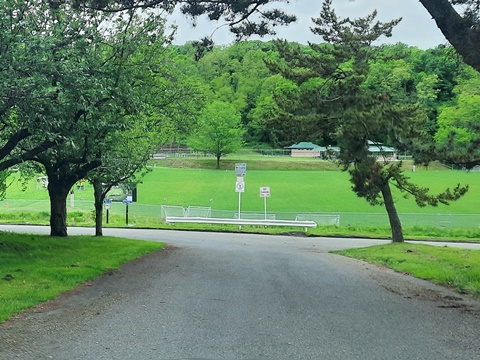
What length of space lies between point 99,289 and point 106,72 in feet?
18.5

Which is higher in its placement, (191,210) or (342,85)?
(342,85)

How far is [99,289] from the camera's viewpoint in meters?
9.99

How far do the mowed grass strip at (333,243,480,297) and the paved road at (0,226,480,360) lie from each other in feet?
2.99

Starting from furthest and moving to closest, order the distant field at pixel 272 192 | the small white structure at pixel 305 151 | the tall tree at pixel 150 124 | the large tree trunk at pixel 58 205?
1. the small white structure at pixel 305 151
2. the distant field at pixel 272 192
3. the large tree trunk at pixel 58 205
4. the tall tree at pixel 150 124

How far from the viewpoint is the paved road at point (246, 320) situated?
580cm

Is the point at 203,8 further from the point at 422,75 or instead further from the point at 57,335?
the point at 422,75

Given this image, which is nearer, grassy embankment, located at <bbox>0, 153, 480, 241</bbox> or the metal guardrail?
the metal guardrail

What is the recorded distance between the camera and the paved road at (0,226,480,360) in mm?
5801

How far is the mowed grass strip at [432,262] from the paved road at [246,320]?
2.99ft

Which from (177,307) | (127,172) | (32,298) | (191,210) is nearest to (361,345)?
(177,307)

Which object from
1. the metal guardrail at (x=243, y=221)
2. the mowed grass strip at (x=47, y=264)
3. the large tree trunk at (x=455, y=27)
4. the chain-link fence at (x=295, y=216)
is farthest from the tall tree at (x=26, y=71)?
the chain-link fence at (x=295, y=216)

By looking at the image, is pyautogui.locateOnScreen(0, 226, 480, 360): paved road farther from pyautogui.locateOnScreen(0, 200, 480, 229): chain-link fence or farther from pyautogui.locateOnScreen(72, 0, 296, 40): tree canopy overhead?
pyautogui.locateOnScreen(0, 200, 480, 229): chain-link fence

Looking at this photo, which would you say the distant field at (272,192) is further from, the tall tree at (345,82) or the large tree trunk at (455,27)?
the large tree trunk at (455,27)

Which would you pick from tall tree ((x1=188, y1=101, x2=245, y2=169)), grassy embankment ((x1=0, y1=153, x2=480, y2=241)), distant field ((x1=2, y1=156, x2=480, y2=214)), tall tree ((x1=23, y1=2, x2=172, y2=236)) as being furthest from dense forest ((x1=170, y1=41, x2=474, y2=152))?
distant field ((x1=2, y1=156, x2=480, y2=214))
